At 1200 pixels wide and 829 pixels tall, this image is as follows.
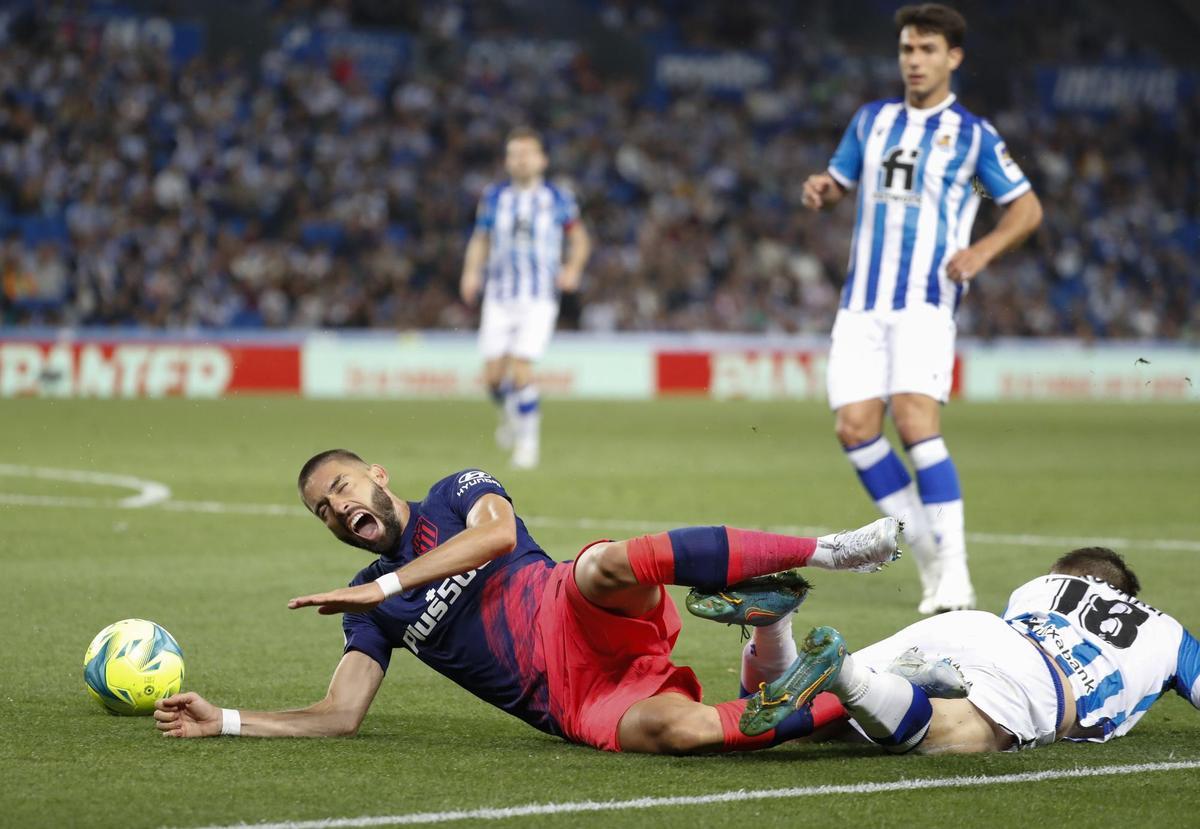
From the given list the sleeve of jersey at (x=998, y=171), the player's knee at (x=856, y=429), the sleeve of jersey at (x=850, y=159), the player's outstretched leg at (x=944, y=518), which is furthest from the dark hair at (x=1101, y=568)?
the sleeve of jersey at (x=850, y=159)

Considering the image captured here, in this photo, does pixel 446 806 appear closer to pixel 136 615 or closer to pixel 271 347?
pixel 136 615

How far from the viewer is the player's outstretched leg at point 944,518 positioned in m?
6.96

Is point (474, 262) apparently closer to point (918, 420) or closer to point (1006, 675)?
point (918, 420)

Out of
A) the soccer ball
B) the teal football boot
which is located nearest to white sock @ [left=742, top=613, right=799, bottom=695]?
the teal football boot

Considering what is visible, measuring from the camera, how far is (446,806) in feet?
12.5

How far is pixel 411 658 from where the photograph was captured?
6.33 meters

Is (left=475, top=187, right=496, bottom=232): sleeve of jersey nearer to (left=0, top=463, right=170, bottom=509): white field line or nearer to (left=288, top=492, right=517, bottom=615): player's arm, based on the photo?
(left=0, top=463, right=170, bottom=509): white field line

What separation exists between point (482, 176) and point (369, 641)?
75.9 feet

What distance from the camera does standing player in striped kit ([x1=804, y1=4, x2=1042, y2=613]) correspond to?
7.24 meters

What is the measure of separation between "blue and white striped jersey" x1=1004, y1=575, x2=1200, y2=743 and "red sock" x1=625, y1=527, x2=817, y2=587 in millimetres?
834

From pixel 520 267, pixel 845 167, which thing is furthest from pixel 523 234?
pixel 845 167

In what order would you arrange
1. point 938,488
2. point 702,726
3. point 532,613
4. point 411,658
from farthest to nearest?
point 938,488
point 411,658
point 532,613
point 702,726

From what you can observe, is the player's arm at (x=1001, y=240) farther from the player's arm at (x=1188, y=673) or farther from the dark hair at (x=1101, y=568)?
the player's arm at (x=1188, y=673)

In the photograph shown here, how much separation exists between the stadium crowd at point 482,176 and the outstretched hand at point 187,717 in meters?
19.4
